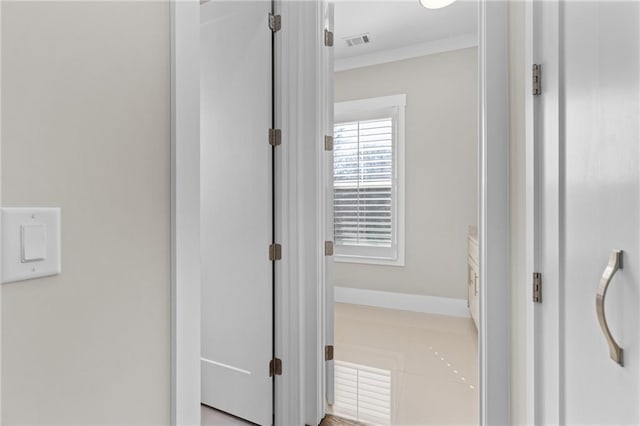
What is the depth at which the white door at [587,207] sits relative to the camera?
695 millimetres

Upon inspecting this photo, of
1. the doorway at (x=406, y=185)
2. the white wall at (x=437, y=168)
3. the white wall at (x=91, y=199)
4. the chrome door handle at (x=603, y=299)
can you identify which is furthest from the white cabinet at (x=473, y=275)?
Answer: the white wall at (x=91, y=199)

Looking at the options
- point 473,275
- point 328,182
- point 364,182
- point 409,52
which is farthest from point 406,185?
point 328,182

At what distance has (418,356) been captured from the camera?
2.79 metres

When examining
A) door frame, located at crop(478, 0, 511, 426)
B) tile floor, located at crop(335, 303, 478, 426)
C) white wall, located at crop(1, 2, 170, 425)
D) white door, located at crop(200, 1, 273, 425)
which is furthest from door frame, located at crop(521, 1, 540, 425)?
white door, located at crop(200, 1, 273, 425)

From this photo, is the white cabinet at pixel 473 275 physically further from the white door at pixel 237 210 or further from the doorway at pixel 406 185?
the white door at pixel 237 210

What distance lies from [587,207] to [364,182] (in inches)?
135

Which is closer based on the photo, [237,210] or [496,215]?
[496,215]

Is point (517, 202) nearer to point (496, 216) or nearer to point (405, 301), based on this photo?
point (496, 216)

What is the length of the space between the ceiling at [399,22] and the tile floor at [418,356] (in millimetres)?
2849

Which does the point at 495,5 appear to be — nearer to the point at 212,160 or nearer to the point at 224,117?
the point at 224,117

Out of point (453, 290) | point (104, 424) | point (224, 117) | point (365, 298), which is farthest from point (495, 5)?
point (365, 298)

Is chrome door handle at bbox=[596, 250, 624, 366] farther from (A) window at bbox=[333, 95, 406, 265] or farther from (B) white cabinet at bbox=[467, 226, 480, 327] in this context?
(A) window at bbox=[333, 95, 406, 265]

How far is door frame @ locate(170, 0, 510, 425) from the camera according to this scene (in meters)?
0.83

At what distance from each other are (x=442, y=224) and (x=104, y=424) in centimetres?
357
